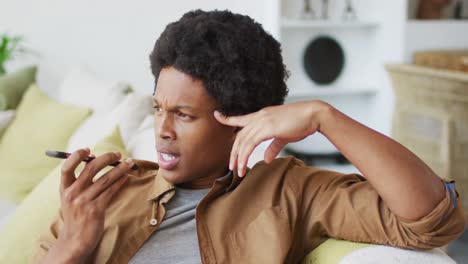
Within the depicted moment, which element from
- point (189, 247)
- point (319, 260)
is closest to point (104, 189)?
point (189, 247)

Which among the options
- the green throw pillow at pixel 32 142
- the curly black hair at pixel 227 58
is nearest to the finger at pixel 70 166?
the curly black hair at pixel 227 58

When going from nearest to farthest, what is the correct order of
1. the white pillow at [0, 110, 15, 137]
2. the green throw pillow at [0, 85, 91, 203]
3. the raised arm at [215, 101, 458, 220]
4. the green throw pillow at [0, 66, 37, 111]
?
the raised arm at [215, 101, 458, 220], the green throw pillow at [0, 85, 91, 203], the white pillow at [0, 110, 15, 137], the green throw pillow at [0, 66, 37, 111]

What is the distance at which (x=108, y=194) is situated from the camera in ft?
3.70

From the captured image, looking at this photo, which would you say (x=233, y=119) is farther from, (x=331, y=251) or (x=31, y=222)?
(x=31, y=222)

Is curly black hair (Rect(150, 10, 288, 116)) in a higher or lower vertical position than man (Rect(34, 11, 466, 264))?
higher

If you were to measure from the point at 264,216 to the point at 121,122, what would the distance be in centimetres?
106

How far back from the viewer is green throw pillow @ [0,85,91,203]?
239cm

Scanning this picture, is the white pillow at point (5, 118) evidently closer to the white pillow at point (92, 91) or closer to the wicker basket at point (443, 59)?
the white pillow at point (92, 91)

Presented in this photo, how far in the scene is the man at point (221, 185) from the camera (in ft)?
3.38

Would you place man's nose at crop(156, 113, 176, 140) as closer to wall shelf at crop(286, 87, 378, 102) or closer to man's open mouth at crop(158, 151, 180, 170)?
man's open mouth at crop(158, 151, 180, 170)

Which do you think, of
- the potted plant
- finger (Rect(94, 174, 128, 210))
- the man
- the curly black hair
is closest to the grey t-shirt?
the man

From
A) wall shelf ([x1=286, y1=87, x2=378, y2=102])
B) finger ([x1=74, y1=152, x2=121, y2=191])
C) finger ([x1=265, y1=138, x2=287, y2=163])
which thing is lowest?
wall shelf ([x1=286, y1=87, x2=378, y2=102])

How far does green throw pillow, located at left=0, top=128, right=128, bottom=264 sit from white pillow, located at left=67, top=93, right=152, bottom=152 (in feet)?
1.24

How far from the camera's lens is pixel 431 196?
3.21 feet
